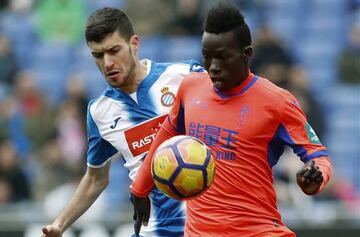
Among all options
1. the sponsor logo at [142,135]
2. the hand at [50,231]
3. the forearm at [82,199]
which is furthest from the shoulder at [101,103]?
the hand at [50,231]

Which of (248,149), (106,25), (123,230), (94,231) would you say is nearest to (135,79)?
(106,25)

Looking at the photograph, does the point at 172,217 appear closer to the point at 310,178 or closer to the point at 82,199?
the point at 82,199

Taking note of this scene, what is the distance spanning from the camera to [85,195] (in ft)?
24.9

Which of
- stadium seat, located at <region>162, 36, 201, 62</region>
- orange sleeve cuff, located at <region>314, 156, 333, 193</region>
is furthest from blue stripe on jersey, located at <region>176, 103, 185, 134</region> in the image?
stadium seat, located at <region>162, 36, 201, 62</region>

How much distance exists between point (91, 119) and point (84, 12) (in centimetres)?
826

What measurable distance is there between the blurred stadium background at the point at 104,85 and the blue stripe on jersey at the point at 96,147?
3184 mm

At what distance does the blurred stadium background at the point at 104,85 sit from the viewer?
443 inches

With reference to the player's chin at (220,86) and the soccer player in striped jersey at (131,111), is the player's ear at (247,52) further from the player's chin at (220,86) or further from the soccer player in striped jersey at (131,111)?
the soccer player in striped jersey at (131,111)

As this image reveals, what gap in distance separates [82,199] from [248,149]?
1.80 metres

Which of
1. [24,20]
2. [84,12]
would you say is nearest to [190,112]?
[84,12]

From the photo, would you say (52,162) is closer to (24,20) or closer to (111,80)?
(24,20)

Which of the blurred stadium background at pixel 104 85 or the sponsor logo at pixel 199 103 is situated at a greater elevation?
the sponsor logo at pixel 199 103

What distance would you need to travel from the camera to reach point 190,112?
6359mm

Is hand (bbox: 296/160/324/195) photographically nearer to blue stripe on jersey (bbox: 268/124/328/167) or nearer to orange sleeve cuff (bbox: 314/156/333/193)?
orange sleeve cuff (bbox: 314/156/333/193)
